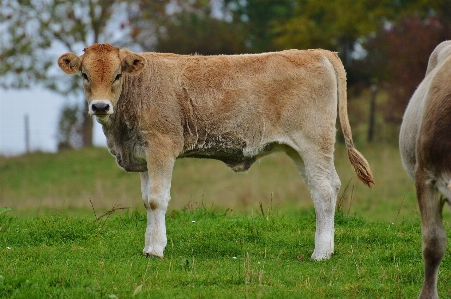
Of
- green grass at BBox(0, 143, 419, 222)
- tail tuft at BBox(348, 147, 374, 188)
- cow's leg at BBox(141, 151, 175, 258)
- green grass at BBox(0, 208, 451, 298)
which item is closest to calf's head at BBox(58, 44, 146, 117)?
cow's leg at BBox(141, 151, 175, 258)

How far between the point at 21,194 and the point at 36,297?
17141 millimetres

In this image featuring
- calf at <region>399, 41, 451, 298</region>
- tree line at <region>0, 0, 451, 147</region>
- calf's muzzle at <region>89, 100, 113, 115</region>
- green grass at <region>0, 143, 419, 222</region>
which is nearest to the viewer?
calf at <region>399, 41, 451, 298</region>

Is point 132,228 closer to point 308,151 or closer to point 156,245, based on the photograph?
point 156,245

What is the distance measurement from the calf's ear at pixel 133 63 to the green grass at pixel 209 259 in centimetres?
198

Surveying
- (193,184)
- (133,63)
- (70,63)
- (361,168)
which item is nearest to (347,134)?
(361,168)

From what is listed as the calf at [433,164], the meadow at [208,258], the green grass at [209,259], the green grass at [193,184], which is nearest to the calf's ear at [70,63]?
the meadow at [208,258]

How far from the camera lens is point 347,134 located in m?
9.05

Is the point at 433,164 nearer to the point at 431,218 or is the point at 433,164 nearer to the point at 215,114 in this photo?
the point at 431,218

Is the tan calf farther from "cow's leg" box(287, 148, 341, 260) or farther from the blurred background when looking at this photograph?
the blurred background

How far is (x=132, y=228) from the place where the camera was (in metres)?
9.88

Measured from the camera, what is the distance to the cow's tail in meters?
8.88

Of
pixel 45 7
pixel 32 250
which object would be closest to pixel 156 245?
pixel 32 250

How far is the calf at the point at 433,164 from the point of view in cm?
566

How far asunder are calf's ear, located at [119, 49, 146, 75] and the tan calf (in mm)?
11
